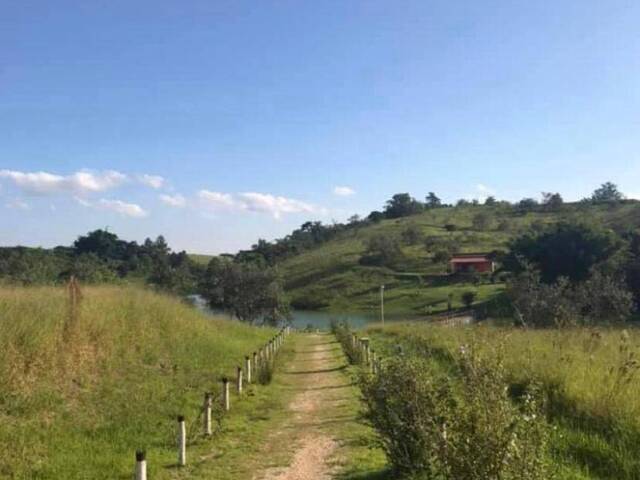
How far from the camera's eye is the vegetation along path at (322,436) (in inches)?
326

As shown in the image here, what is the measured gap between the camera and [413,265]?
110 m

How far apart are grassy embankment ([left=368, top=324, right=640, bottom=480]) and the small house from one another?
79114 mm

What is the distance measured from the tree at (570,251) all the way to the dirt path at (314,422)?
158 feet

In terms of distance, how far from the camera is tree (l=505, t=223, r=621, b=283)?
64.8 meters

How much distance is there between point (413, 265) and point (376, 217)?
73.4 meters

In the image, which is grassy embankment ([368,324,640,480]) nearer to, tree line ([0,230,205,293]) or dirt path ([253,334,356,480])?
dirt path ([253,334,356,480])

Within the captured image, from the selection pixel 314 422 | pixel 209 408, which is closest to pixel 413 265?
pixel 314 422

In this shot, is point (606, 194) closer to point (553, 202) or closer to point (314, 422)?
point (553, 202)

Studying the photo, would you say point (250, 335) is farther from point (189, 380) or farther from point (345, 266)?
point (345, 266)

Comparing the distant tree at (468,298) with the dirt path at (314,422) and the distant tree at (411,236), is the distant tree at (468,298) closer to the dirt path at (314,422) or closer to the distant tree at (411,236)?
the distant tree at (411,236)

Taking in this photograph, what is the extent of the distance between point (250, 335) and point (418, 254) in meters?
→ 87.7

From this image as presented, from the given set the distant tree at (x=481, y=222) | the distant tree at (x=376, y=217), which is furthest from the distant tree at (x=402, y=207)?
the distant tree at (x=481, y=222)

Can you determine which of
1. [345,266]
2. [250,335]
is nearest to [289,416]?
[250,335]

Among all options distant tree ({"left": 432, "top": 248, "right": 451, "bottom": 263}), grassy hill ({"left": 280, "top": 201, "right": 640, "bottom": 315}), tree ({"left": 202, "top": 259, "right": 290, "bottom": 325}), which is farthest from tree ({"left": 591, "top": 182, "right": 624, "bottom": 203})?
tree ({"left": 202, "top": 259, "right": 290, "bottom": 325})
